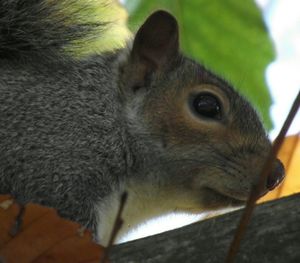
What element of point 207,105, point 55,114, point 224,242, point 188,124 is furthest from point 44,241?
point 207,105

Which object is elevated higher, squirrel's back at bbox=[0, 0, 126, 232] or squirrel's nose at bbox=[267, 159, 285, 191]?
squirrel's nose at bbox=[267, 159, 285, 191]

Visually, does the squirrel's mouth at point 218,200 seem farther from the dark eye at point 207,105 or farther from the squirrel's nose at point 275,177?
the dark eye at point 207,105

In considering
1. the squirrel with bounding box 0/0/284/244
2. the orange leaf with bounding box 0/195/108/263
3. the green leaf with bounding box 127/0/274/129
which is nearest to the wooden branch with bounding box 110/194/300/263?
the orange leaf with bounding box 0/195/108/263

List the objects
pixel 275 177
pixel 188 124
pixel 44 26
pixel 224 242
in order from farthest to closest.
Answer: pixel 44 26 < pixel 188 124 < pixel 275 177 < pixel 224 242

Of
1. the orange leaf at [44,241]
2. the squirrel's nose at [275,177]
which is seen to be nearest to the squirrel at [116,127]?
the squirrel's nose at [275,177]

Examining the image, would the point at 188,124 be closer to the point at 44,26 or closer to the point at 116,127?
the point at 116,127

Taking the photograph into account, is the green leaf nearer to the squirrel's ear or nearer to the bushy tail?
the squirrel's ear

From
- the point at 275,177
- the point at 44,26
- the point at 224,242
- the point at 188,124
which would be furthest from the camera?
the point at 44,26

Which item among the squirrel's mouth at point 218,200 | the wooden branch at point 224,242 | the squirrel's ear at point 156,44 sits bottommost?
the squirrel's mouth at point 218,200
